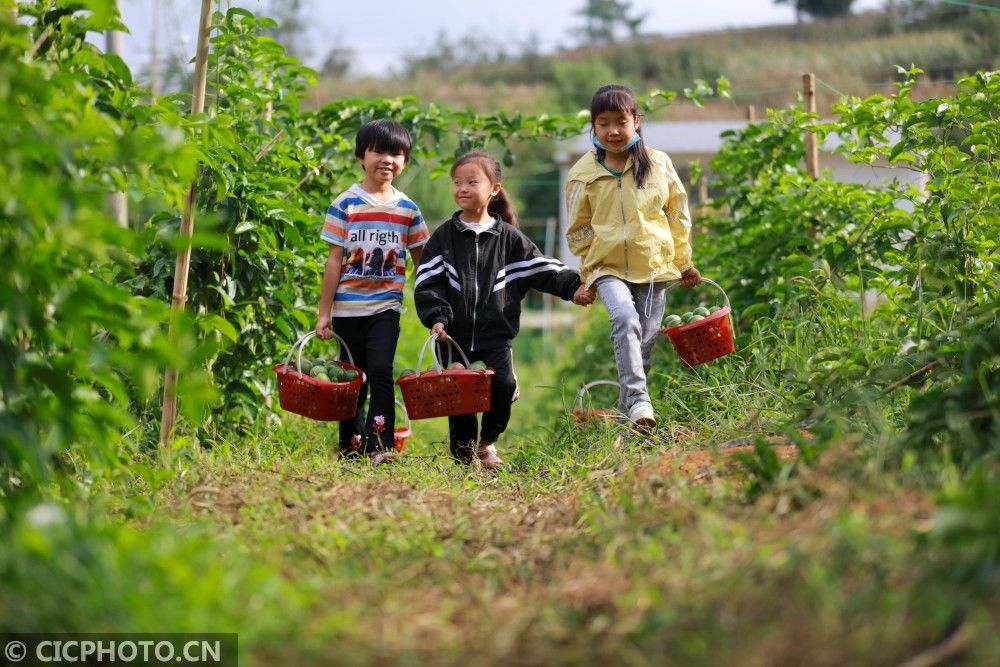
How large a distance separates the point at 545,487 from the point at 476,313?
1130 millimetres

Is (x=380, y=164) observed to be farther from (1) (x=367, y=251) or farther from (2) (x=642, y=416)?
(2) (x=642, y=416)

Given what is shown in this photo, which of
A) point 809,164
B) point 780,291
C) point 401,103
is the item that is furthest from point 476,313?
point 809,164

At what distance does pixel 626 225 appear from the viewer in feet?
16.2

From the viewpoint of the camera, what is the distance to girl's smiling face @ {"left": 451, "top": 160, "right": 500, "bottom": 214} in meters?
4.96

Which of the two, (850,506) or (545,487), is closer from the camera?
(850,506)

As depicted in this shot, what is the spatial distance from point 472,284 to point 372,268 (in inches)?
17.6

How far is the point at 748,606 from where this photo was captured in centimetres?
217

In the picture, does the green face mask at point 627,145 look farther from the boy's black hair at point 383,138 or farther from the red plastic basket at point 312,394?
the red plastic basket at point 312,394

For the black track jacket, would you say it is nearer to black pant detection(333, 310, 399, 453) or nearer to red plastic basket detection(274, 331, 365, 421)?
black pant detection(333, 310, 399, 453)

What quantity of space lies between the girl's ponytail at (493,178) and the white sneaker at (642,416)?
1.08 m

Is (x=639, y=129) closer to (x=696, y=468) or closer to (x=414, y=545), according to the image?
(x=696, y=468)

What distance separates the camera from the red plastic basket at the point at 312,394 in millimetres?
4559

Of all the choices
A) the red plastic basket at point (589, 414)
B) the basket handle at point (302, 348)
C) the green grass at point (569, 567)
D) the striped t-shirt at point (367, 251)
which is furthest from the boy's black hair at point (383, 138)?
the green grass at point (569, 567)

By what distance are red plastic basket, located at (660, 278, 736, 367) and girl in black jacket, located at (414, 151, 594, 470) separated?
1.43ft
